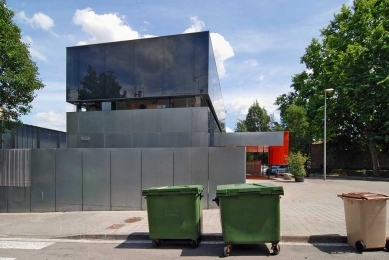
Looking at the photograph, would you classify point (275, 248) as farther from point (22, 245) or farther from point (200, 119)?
point (200, 119)

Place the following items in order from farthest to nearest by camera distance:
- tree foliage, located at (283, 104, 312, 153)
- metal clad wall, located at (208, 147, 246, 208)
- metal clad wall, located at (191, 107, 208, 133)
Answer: tree foliage, located at (283, 104, 312, 153), metal clad wall, located at (191, 107, 208, 133), metal clad wall, located at (208, 147, 246, 208)

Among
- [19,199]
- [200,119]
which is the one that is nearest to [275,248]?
[200,119]

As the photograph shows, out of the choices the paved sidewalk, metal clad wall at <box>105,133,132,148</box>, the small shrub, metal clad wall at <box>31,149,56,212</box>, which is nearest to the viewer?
the paved sidewalk

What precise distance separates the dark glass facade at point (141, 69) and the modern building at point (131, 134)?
1.7 inches

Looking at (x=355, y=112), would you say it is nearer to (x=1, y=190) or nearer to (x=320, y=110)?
(x=320, y=110)

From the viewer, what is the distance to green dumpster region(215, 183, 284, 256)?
5250mm

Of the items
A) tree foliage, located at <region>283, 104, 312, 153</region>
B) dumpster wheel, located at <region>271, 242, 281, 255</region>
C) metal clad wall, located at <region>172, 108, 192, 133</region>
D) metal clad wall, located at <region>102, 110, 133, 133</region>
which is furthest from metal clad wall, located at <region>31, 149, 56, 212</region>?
tree foliage, located at <region>283, 104, 312, 153</region>

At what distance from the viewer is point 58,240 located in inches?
267

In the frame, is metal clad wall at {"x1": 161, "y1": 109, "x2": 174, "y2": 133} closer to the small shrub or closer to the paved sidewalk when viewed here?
the paved sidewalk

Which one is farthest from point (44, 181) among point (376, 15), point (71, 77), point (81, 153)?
point (376, 15)

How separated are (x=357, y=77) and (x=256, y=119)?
71.6ft

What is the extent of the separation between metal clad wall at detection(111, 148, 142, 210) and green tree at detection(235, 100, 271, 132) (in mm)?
36208

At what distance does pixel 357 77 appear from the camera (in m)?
23.5

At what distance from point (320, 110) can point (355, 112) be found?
2.83 metres
